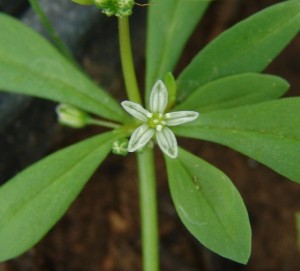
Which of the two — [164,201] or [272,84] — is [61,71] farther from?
[164,201]

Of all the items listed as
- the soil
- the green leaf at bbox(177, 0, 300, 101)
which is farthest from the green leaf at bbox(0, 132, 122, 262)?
the soil

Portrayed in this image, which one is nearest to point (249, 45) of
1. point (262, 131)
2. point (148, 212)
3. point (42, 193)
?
point (262, 131)

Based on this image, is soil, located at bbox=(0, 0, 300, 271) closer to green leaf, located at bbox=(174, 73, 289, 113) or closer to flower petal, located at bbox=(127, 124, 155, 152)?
green leaf, located at bbox=(174, 73, 289, 113)

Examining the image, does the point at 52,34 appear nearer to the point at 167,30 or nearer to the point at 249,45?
the point at 167,30

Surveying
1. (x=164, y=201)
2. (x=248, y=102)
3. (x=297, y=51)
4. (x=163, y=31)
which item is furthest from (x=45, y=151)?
(x=297, y=51)

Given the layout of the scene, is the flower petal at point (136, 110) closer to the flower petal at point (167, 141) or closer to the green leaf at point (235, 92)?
the flower petal at point (167, 141)

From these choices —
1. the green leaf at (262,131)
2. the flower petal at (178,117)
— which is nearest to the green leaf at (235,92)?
the green leaf at (262,131)
